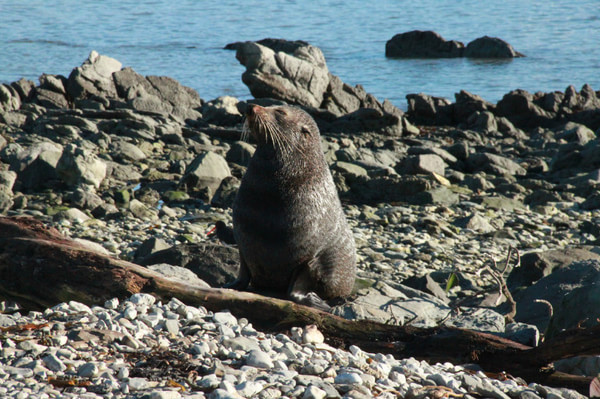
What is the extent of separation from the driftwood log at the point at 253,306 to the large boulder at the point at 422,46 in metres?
40.7

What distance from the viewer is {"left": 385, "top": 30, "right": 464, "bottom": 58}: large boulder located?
44.9 metres

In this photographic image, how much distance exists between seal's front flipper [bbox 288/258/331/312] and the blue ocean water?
21.1 meters

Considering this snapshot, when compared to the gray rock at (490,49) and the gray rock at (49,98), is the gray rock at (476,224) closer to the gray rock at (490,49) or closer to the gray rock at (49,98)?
the gray rock at (49,98)

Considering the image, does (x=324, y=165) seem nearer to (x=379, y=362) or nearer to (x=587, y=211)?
(x=379, y=362)

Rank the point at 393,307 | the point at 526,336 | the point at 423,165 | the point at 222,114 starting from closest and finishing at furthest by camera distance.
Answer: the point at 526,336
the point at 393,307
the point at 423,165
the point at 222,114

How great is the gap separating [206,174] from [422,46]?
35.8 m

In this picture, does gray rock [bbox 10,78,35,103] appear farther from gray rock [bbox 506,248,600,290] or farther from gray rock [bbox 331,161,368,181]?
gray rock [bbox 506,248,600,290]

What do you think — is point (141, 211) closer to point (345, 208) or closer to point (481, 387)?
point (345, 208)

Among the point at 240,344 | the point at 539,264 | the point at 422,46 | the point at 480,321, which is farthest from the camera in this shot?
the point at 422,46

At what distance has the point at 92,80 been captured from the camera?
2252cm

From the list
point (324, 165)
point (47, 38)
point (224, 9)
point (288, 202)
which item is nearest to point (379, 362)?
point (288, 202)

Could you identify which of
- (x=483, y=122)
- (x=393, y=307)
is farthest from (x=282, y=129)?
(x=483, y=122)

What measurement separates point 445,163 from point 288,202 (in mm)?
10052

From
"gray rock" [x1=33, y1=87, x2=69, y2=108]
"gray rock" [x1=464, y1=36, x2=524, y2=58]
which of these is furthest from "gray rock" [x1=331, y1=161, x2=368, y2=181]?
"gray rock" [x1=464, y1=36, x2=524, y2=58]
